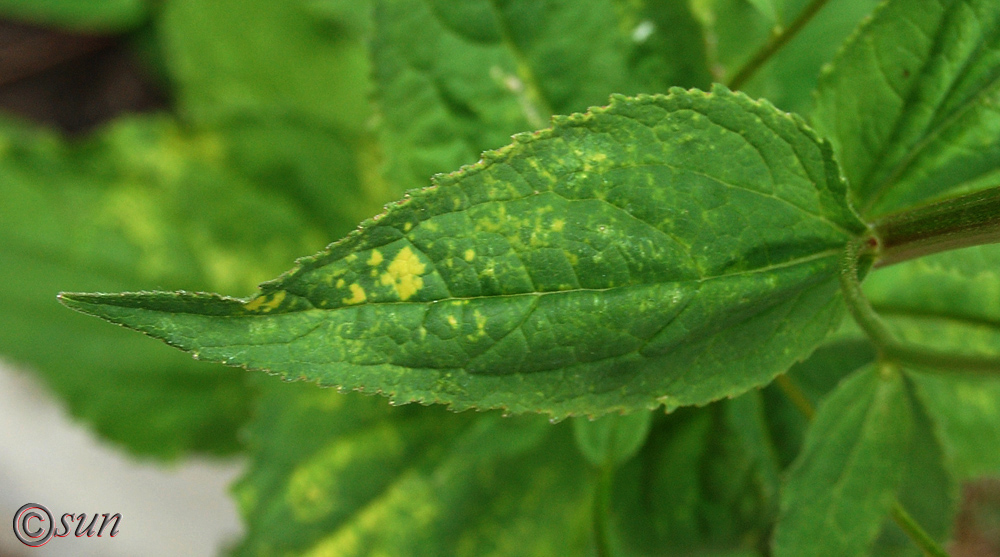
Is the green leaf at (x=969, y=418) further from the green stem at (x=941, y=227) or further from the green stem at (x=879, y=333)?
the green stem at (x=941, y=227)

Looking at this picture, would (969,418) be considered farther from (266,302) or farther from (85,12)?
(85,12)

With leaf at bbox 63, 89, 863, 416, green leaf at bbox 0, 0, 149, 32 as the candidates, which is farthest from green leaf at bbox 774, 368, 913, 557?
green leaf at bbox 0, 0, 149, 32

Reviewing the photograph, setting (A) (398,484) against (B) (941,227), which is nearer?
(B) (941,227)

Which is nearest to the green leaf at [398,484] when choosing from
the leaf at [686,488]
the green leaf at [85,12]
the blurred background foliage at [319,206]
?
the blurred background foliage at [319,206]

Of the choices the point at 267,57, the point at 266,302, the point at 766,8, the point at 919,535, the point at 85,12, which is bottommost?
the point at 919,535

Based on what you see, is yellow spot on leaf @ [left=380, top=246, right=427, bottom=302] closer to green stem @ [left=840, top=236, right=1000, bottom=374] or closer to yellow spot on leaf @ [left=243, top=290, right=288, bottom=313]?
yellow spot on leaf @ [left=243, top=290, right=288, bottom=313]


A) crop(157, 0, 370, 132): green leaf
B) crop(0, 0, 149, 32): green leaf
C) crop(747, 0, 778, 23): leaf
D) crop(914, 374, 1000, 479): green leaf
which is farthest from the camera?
crop(0, 0, 149, 32): green leaf


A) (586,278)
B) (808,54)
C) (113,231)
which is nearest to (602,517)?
(586,278)
